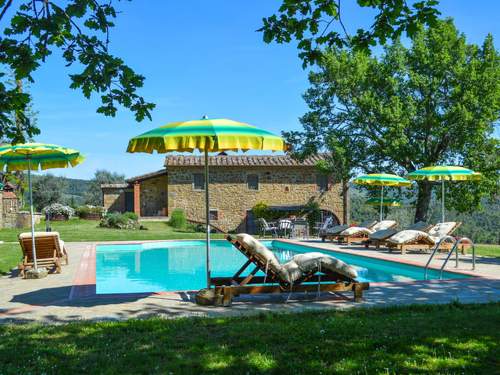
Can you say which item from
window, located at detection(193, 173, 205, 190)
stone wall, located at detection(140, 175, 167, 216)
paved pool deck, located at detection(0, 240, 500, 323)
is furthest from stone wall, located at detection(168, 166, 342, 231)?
paved pool deck, located at detection(0, 240, 500, 323)

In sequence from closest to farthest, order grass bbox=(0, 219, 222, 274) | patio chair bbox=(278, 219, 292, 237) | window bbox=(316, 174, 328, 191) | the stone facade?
grass bbox=(0, 219, 222, 274), patio chair bbox=(278, 219, 292, 237), window bbox=(316, 174, 328, 191), the stone facade

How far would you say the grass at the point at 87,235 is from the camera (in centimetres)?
1159

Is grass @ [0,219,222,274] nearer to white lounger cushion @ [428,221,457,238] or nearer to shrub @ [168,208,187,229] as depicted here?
shrub @ [168,208,187,229]

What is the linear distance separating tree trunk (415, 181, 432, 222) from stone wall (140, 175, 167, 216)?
1504 cm

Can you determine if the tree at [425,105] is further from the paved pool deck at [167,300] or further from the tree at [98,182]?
the tree at [98,182]

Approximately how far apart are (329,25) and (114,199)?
2696cm

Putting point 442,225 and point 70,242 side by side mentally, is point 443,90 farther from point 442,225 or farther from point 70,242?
point 70,242

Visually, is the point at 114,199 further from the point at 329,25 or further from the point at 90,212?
the point at 329,25

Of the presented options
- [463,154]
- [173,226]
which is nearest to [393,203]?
[463,154]

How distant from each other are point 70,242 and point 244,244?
12076mm

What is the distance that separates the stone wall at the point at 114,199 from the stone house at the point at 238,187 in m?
1.42

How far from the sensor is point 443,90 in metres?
21.0

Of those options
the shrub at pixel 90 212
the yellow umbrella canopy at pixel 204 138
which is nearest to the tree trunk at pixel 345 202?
the shrub at pixel 90 212

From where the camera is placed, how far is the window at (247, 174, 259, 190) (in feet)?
91.9
